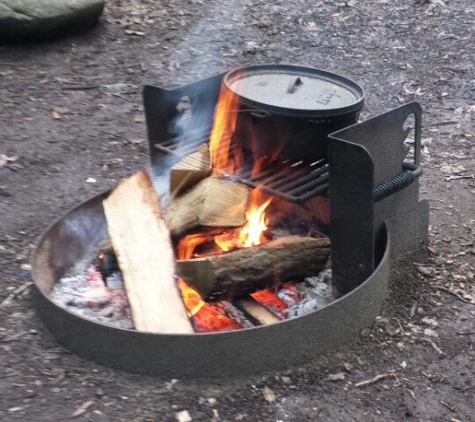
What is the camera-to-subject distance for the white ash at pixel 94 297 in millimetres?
3092

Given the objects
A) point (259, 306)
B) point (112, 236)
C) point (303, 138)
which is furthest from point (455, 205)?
point (112, 236)

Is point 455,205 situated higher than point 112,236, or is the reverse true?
point 112,236

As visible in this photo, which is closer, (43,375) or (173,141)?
(43,375)

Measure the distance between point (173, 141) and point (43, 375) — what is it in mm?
1374

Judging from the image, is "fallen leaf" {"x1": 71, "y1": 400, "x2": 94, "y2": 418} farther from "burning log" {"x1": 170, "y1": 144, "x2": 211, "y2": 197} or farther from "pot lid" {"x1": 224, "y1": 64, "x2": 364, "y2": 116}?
"pot lid" {"x1": 224, "y1": 64, "x2": 364, "y2": 116}

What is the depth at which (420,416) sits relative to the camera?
260 centimetres

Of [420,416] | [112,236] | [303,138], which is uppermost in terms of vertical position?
[303,138]

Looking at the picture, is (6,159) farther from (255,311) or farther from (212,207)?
(255,311)

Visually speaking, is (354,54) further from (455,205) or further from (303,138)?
(303,138)

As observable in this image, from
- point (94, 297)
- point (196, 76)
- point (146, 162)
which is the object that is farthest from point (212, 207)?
point (196, 76)

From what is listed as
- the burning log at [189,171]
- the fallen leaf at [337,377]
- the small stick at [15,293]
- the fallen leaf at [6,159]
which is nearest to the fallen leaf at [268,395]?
the fallen leaf at [337,377]

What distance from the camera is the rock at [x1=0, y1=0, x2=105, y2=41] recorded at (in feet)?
20.2

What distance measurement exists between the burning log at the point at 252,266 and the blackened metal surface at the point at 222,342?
300 mm

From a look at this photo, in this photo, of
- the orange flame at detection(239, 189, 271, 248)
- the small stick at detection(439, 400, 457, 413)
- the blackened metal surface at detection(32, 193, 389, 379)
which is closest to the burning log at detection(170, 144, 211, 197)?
the orange flame at detection(239, 189, 271, 248)
